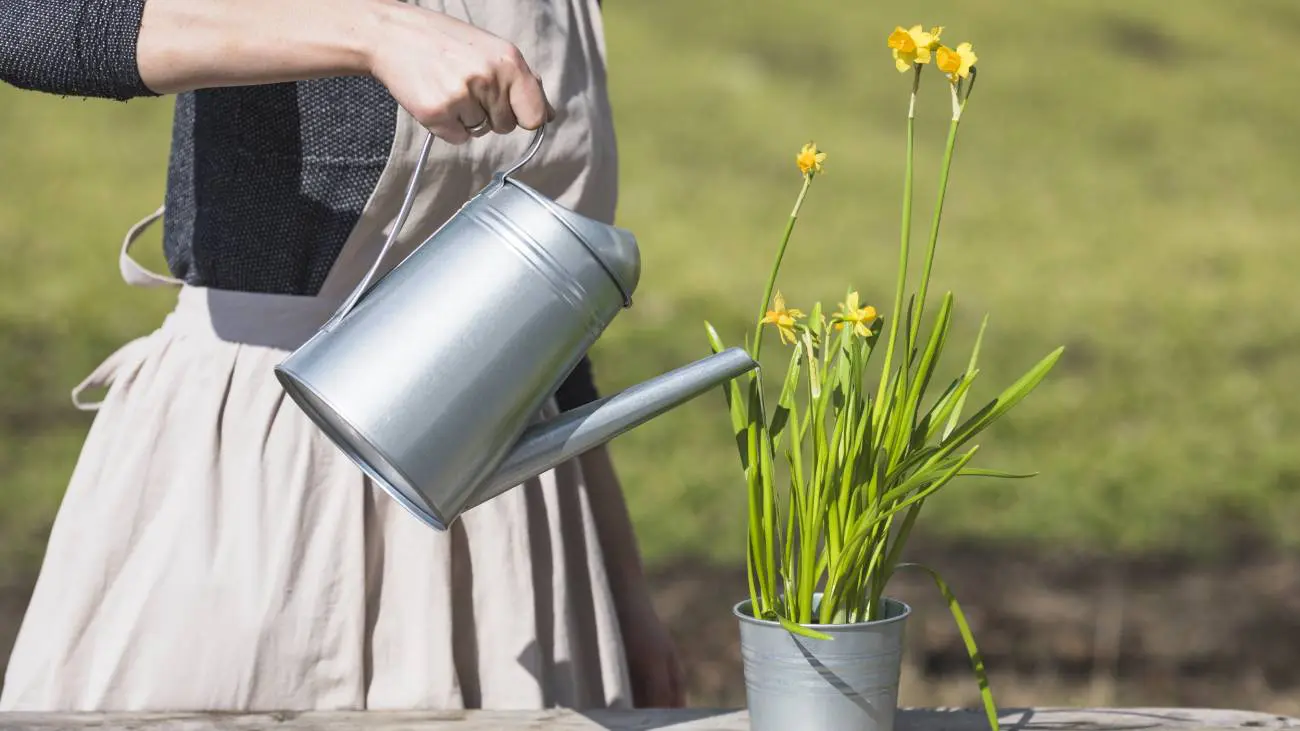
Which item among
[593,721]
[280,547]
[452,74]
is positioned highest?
[452,74]

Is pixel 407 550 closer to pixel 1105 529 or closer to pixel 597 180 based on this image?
pixel 597 180

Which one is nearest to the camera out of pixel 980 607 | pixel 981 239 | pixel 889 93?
pixel 980 607

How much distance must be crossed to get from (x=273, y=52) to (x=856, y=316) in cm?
41

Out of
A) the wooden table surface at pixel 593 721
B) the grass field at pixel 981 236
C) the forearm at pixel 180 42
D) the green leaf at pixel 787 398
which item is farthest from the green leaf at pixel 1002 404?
the grass field at pixel 981 236

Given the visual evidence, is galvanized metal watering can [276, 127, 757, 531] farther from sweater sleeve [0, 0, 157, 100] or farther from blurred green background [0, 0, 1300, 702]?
blurred green background [0, 0, 1300, 702]

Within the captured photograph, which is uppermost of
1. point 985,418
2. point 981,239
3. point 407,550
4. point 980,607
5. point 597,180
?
point 981,239

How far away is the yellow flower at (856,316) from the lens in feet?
3.22

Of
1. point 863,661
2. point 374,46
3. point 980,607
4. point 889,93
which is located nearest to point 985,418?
point 863,661

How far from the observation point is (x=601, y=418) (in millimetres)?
962

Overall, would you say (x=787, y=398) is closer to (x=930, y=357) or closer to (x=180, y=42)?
(x=930, y=357)

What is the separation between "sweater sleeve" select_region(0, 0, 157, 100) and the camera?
1.03 meters

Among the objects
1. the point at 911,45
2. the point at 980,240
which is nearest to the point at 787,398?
the point at 911,45

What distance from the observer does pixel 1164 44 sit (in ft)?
36.8

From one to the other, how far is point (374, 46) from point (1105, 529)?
4017 millimetres
